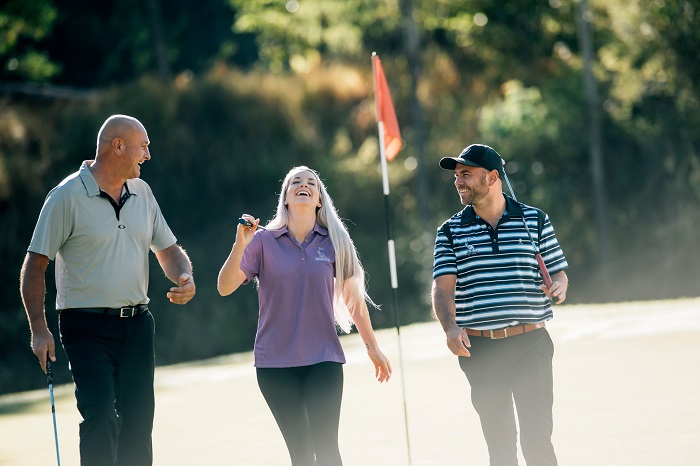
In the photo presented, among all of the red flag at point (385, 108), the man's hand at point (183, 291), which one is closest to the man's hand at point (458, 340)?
the man's hand at point (183, 291)

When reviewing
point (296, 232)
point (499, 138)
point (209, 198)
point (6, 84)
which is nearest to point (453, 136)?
point (499, 138)

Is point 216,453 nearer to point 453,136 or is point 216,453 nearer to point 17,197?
point 17,197

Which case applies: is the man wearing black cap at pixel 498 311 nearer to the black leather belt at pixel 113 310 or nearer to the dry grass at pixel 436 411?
the dry grass at pixel 436 411

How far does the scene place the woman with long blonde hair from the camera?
5.66 meters

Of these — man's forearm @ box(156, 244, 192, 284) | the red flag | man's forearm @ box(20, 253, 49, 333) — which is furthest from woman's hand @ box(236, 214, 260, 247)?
the red flag

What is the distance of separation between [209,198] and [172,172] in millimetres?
996

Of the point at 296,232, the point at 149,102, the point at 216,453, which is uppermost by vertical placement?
the point at 149,102

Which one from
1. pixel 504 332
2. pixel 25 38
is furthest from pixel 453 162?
pixel 25 38

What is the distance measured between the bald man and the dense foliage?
1728 cm

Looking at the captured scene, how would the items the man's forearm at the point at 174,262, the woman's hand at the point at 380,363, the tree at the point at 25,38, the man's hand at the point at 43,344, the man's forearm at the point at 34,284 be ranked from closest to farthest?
the man's hand at the point at 43,344 < the man's forearm at the point at 34,284 < the woman's hand at the point at 380,363 < the man's forearm at the point at 174,262 < the tree at the point at 25,38

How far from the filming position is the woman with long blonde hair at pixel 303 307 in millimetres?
5664

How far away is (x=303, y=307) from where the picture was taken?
5770 millimetres

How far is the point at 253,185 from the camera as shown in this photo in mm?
26531

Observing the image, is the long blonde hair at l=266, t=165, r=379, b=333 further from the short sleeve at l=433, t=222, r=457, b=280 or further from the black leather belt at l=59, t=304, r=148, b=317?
the black leather belt at l=59, t=304, r=148, b=317
